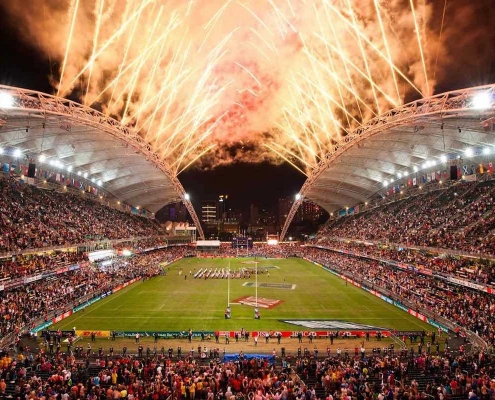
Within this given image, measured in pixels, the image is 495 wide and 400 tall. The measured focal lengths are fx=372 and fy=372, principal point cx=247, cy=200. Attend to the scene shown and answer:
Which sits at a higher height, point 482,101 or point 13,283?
point 482,101

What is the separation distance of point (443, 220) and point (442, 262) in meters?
8.24

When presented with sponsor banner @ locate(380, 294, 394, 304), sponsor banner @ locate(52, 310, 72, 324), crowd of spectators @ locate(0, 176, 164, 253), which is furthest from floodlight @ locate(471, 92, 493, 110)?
crowd of spectators @ locate(0, 176, 164, 253)

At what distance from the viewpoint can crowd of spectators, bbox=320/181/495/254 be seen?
34.0m

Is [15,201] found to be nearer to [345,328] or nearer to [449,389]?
[345,328]

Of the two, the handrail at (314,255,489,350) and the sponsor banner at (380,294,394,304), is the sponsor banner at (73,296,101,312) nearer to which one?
the sponsor banner at (380,294,394,304)

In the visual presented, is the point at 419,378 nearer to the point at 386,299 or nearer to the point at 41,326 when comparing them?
the point at 386,299

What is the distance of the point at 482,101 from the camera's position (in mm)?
24359

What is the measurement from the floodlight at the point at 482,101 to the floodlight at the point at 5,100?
30688 millimetres

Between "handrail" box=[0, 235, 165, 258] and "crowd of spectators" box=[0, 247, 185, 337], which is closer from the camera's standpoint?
"crowd of spectators" box=[0, 247, 185, 337]

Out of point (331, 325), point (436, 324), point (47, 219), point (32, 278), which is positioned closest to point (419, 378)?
point (331, 325)

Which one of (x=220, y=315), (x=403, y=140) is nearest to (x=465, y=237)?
(x=403, y=140)

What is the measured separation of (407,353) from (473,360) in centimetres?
419

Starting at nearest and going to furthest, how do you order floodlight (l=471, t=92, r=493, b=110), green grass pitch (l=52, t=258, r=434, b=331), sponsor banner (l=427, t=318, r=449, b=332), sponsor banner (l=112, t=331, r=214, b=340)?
floodlight (l=471, t=92, r=493, b=110) → sponsor banner (l=112, t=331, r=214, b=340) → sponsor banner (l=427, t=318, r=449, b=332) → green grass pitch (l=52, t=258, r=434, b=331)

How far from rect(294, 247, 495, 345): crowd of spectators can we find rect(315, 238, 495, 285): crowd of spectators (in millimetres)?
1578
